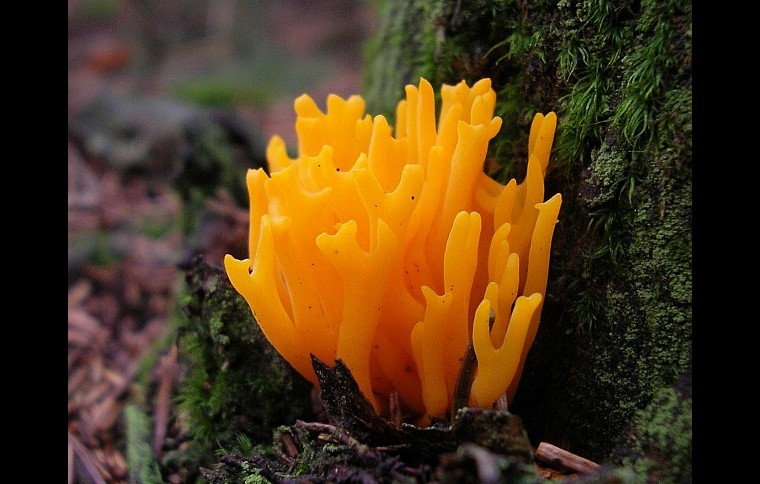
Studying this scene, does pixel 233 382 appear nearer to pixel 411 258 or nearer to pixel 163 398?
pixel 163 398

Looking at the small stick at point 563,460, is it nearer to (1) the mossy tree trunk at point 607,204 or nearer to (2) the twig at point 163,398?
(1) the mossy tree trunk at point 607,204

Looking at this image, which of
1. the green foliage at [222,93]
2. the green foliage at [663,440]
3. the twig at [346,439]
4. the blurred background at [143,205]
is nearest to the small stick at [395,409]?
the twig at [346,439]

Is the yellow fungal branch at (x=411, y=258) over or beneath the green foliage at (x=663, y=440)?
over

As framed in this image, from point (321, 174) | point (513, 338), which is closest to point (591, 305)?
point (513, 338)

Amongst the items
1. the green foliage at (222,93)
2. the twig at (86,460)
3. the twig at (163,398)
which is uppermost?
the green foliage at (222,93)

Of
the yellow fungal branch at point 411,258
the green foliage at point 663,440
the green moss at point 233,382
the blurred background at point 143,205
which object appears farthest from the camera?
the blurred background at point 143,205

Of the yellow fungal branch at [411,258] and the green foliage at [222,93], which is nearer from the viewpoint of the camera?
the yellow fungal branch at [411,258]

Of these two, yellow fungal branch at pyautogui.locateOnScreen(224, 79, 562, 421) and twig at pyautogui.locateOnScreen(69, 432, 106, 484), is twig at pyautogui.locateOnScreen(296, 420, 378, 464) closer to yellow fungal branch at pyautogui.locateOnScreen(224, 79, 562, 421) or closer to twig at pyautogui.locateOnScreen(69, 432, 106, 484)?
yellow fungal branch at pyautogui.locateOnScreen(224, 79, 562, 421)
